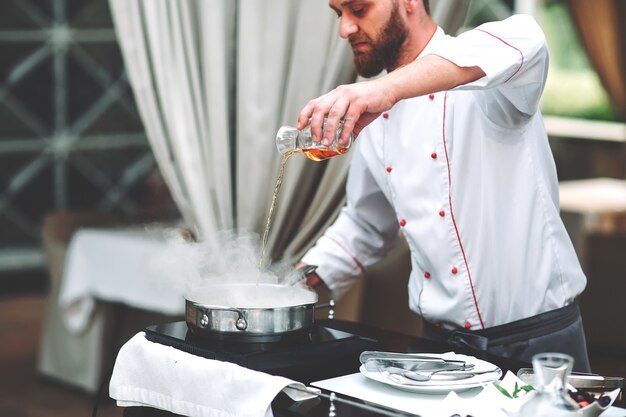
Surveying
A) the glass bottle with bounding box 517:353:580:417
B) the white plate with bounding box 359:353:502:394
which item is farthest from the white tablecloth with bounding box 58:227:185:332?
the glass bottle with bounding box 517:353:580:417

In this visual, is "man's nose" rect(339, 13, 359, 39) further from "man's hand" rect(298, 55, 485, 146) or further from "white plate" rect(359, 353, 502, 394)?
"white plate" rect(359, 353, 502, 394)

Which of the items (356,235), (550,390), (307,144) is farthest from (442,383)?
(356,235)

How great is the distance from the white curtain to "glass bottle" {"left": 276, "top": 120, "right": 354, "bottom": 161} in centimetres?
79

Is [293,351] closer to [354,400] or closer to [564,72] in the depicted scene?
[354,400]

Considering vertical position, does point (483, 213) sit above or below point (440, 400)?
above

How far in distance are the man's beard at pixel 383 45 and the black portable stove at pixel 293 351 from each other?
587 millimetres

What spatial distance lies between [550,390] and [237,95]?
5.05 feet

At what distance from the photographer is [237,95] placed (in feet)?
8.73

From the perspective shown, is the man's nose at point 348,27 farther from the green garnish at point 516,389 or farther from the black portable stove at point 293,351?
the green garnish at point 516,389

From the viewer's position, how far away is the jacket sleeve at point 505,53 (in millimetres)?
1680

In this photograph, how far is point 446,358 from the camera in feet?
5.54

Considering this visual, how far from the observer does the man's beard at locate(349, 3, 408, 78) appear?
2020 mm

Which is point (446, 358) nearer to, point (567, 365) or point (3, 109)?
point (567, 365)

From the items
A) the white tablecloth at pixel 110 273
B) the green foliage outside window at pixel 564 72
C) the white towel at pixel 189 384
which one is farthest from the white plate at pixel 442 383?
the green foliage outside window at pixel 564 72
